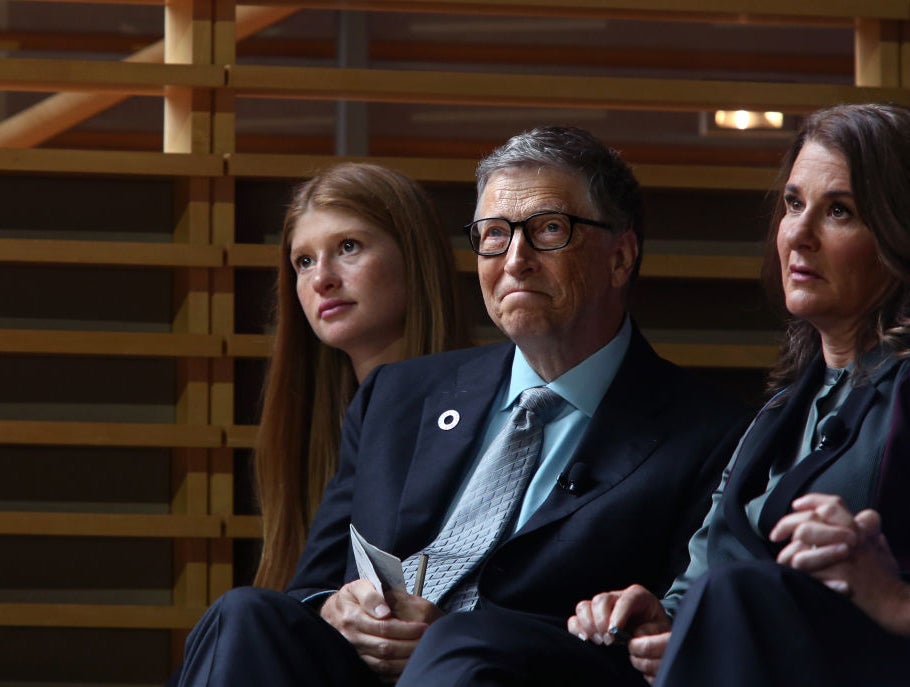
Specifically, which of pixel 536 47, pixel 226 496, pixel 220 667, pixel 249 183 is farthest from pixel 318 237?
pixel 536 47

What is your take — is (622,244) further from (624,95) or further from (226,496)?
(226,496)

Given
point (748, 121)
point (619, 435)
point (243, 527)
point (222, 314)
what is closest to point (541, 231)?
point (619, 435)

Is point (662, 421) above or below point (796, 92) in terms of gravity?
below

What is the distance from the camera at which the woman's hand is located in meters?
2.21

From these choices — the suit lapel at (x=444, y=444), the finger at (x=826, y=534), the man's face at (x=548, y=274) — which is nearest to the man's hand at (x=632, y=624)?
the finger at (x=826, y=534)

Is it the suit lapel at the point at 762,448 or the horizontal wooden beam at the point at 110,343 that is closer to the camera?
the suit lapel at the point at 762,448

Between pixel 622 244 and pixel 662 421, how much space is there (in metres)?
0.38

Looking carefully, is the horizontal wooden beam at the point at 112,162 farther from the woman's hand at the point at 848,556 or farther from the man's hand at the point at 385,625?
the woman's hand at the point at 848,556

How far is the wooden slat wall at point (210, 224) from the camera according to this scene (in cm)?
369

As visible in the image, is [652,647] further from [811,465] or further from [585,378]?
[585,378]

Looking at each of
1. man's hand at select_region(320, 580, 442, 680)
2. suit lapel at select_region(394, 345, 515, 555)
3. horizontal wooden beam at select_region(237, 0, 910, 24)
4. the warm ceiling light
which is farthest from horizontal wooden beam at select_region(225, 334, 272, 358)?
the warm ceiling light

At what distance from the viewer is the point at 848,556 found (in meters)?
2.21

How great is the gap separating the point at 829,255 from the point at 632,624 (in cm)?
71

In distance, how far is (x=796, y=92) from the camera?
384cm
